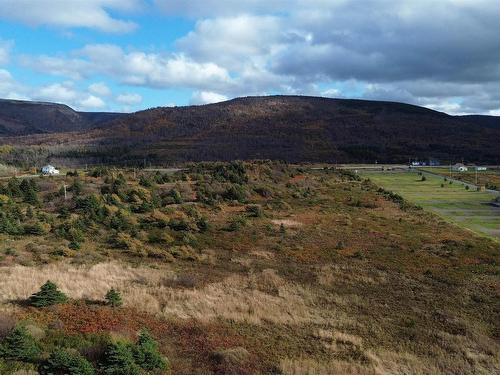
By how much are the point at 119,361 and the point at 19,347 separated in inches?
103

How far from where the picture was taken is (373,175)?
294 ft

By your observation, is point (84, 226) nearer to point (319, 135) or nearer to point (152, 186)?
point (152, 186)

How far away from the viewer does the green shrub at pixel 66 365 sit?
10.1 metres

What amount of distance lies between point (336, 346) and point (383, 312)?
174 inches

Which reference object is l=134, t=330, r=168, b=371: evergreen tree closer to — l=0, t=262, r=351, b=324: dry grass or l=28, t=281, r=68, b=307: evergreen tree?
l=0, t=262, r=351, b=324: dry grass

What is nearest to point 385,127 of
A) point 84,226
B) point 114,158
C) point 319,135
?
point 319,135

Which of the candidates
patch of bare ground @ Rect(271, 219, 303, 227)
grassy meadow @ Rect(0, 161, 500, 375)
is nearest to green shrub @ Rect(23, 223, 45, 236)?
grassy meadow @ Rect(0, 161, 500, 375)

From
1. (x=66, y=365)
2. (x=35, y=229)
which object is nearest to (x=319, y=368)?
(x=66, y=365)

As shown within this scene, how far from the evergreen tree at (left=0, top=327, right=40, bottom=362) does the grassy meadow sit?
7 cm

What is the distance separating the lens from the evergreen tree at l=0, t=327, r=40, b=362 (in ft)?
35.7

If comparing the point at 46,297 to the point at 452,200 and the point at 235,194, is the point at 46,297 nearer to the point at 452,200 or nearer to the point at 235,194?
the point at 235,194

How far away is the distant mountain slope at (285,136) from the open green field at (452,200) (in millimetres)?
49070

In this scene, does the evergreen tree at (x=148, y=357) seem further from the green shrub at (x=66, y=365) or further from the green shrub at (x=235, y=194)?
the green shrub at (x=235, y=194)

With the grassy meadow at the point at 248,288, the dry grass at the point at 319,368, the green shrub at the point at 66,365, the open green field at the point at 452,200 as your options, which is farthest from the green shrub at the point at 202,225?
the green shrub at the point at 66,365
